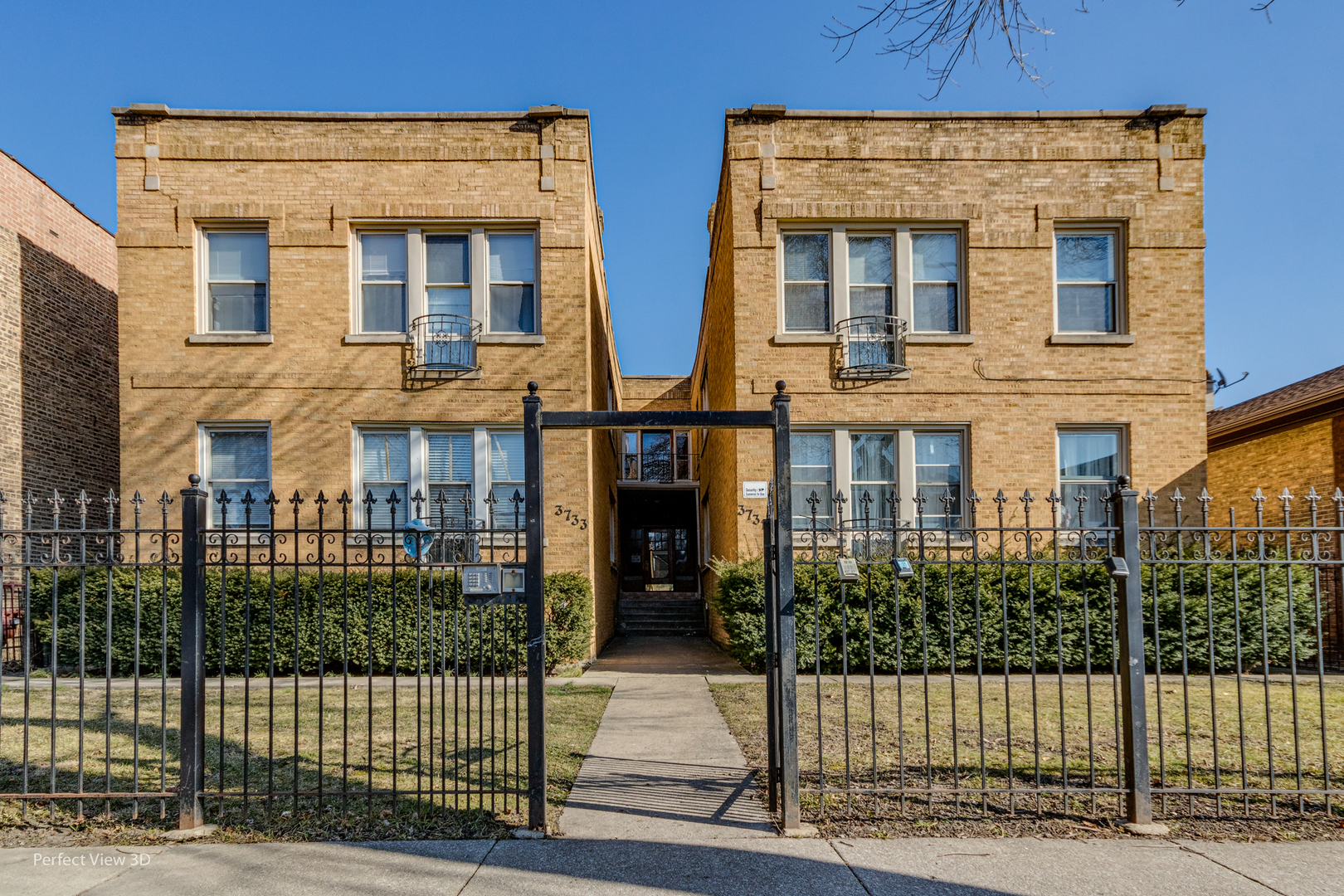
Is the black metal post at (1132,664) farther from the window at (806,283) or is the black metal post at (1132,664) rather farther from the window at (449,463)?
the window at (449,463)

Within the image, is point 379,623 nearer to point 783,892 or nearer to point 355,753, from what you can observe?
point 355,753

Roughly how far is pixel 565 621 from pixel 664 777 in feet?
18.1

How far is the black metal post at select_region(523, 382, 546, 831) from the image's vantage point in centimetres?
514

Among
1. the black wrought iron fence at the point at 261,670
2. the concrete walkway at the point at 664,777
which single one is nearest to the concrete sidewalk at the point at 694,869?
the concrete walkway at the point at 664,777

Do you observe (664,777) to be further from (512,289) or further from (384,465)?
(512,289)

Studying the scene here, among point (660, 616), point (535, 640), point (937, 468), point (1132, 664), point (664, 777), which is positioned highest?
point (937, 468)

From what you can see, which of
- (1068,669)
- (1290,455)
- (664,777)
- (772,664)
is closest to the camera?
(772,664)

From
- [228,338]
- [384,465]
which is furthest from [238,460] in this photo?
[384,465]

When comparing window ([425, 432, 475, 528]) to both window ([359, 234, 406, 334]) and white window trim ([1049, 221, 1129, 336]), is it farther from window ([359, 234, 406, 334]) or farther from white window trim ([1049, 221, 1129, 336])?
white window trim ([1049, 221, 1129, 336])

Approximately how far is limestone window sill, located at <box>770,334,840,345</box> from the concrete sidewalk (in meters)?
9.13

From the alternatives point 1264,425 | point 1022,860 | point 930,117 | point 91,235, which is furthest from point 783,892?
point 91,235

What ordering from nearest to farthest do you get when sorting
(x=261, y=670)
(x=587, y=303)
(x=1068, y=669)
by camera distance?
(x=1068, y=669) < (x=261, y=670) < (x=587, y=303)

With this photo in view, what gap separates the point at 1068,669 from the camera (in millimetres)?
11562

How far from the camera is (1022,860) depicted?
4727mm
